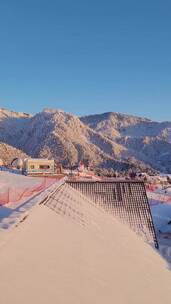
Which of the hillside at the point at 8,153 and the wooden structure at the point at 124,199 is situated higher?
the hillside at the point at 8,153

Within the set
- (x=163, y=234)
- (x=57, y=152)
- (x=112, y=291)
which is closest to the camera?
(x=112, y=291)

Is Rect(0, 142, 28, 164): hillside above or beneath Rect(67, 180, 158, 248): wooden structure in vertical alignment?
above

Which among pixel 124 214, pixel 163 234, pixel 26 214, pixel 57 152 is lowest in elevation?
pixel 163 234

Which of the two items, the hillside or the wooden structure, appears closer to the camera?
the wooden structure

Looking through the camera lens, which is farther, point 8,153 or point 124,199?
point 8,153

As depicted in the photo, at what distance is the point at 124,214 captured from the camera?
18.5m

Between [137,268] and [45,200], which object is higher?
[45,200]

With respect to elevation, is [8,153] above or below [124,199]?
above

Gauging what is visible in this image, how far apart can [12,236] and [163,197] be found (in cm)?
4445

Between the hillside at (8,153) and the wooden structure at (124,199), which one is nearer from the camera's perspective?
the wooden structure at (124,199)

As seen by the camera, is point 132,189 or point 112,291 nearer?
point 112,291

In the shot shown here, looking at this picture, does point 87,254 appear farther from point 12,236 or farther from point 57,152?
point 57,152

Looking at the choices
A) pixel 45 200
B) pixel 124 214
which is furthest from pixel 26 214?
pixel 124 214

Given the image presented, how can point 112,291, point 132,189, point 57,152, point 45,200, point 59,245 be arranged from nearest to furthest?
1. point 112,291
2. point 59,245
3. point 45,200
4. point 132,189
5. point 57,152
